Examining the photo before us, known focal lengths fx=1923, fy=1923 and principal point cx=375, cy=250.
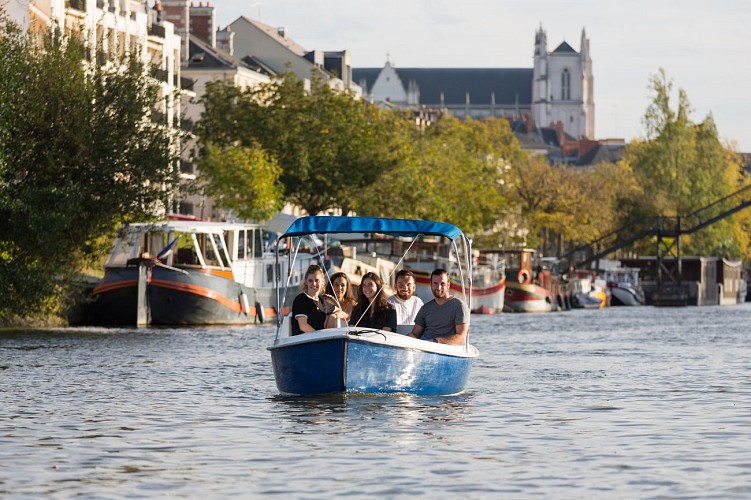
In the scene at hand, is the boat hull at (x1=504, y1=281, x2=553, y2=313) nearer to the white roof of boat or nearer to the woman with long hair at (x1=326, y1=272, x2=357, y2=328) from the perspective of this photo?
the white roof of boat

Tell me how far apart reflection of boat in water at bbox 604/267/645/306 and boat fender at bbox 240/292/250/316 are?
89.3 meters

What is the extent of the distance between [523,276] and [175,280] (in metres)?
57.6

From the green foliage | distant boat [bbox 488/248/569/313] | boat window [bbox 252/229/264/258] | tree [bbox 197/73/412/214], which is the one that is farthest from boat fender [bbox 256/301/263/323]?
distant boat [bbox 488/248/569/313]

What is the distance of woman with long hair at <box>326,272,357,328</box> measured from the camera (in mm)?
29984

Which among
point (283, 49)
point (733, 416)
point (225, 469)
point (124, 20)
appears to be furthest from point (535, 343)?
point (283, 49)

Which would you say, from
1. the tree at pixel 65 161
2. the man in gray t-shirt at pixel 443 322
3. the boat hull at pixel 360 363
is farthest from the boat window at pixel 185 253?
the boat hull at pixel 360 363

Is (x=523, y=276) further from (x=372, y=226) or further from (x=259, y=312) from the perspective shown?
(x=372, y=226)

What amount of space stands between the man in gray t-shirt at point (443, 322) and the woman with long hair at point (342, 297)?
1.16 m

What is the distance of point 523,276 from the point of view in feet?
404

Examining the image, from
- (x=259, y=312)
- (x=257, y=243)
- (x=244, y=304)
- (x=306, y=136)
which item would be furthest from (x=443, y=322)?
(x=306, y=136)

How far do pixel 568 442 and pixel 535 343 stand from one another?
1383 inches

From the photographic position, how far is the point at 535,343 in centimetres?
5925

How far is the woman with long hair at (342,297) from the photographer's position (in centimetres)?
2998

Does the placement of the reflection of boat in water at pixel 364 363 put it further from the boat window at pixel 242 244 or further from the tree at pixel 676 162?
the tree at pixel 676 162
